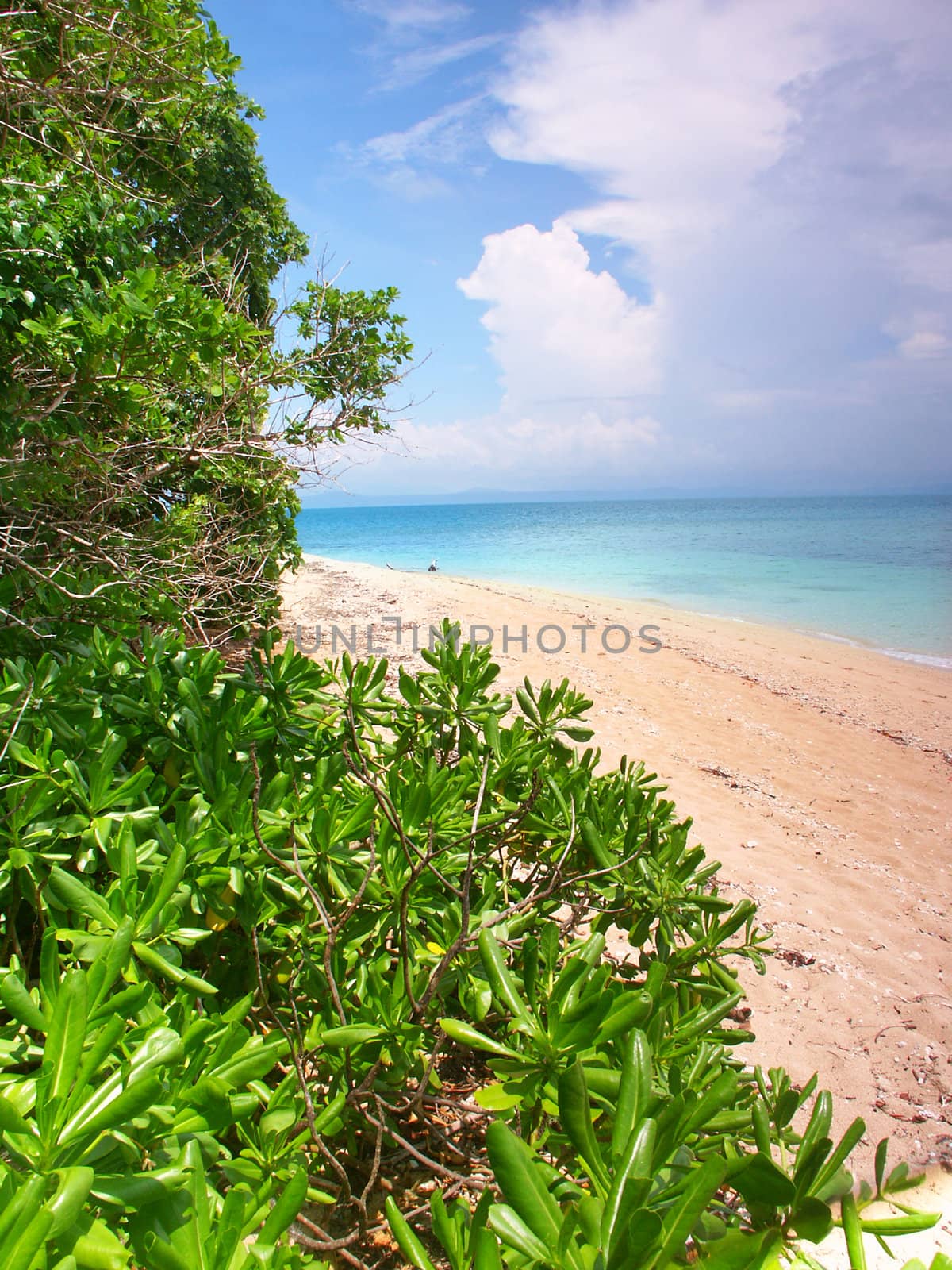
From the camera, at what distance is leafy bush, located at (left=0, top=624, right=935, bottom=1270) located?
853 millimetres

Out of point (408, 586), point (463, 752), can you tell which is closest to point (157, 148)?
point (463, 752)

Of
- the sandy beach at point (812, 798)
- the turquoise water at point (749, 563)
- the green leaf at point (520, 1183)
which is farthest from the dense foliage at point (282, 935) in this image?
the turquoise water at point (749, 563)

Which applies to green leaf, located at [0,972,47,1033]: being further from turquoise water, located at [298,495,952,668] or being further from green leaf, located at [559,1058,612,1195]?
turquoise water, located at [298,495,952,668]

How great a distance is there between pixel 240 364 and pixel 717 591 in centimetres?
1781

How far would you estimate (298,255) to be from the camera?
23.1ft

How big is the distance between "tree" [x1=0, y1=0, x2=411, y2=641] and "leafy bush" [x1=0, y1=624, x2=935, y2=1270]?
0.83 metres

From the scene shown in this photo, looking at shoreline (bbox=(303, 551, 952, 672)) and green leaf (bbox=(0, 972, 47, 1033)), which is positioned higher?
green leaf (bbox=(0, 972, 47, 1033))

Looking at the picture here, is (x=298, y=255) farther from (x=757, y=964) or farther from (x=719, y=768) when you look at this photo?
(x=757, y=964)

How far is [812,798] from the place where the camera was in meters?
5.54

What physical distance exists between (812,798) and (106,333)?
5726mm

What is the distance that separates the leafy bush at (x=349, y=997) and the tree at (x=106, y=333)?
0.83 metres

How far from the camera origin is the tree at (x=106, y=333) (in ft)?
7.67

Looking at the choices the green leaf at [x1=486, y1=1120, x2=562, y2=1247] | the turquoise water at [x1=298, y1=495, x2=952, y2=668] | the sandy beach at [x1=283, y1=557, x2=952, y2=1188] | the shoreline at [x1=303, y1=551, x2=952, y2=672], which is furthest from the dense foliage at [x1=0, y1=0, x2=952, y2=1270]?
the turquoise water at [x1=298, y1=495, x2=952, y2=668]

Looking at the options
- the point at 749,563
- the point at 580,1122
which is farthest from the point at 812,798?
the point at 749,563
